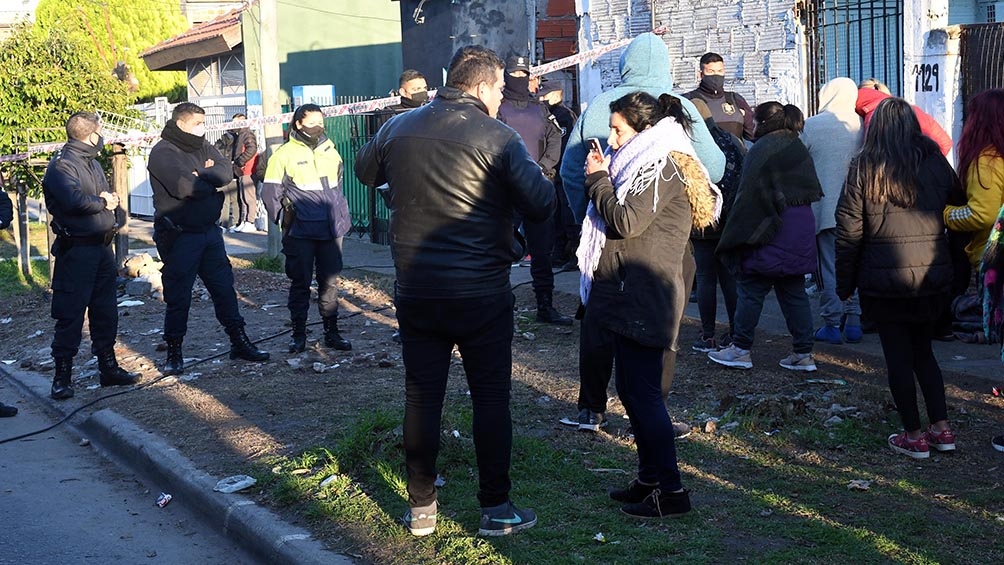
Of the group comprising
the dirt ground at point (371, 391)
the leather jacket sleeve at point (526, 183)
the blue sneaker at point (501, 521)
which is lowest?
the blue sneaker at point (501, 521)

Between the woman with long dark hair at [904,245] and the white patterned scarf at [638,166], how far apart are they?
3.85 feet

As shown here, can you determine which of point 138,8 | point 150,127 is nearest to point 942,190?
point 150,127

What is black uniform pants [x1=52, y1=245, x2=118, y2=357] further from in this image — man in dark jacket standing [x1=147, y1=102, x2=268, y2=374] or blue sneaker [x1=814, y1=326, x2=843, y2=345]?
blue sneaker [x1=814, y1=326, x2=843, y2=345]

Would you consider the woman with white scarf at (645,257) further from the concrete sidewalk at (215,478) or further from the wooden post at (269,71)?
the wooden post at (269,71)

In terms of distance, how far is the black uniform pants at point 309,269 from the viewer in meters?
9.05

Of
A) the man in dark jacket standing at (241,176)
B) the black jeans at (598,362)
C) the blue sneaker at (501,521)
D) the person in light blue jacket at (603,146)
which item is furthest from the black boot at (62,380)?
the man in dark jacket standing at (241,176)

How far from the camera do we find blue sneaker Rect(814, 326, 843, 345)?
8633mm

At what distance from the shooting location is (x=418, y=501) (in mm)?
4984

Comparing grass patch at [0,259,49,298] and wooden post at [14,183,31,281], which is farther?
wooden post at [14,183,31,281]

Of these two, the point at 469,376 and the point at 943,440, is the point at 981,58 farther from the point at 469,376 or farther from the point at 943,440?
the point at 469,376

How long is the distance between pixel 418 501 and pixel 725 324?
5.07 m

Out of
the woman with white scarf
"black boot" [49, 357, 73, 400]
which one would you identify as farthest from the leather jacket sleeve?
"black boot" [49, 357, 73, 400]

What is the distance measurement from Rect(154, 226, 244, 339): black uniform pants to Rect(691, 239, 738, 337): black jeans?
3.49 meters

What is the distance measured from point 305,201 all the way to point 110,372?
1.93m
